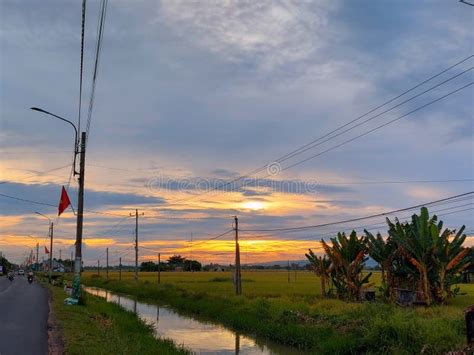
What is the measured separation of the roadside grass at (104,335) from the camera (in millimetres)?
12870

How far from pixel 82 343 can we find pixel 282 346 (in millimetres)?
8972

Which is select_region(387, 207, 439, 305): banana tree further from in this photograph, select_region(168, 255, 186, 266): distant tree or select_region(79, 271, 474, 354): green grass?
select_region(168, 255, 186, 266): distant tree

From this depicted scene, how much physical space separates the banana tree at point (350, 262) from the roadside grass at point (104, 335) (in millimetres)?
13651

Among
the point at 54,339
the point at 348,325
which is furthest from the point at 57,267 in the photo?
the point at 54,339

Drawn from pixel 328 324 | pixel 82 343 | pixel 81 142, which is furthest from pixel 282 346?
pixel 81 142

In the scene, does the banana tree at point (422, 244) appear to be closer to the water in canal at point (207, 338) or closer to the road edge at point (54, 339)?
the water in canal at point (207, 338)

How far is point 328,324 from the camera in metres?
19.3

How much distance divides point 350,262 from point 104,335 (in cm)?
1855

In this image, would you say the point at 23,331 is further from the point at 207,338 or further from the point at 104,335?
the point at 207,338

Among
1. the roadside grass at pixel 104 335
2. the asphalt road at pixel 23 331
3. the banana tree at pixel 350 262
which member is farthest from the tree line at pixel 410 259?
the asphalt road at pixel 23 331

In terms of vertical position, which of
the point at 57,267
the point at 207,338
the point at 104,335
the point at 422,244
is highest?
the point at 422,244

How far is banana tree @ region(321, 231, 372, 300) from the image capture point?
30.4m

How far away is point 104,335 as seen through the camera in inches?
608

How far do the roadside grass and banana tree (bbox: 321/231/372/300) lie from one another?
44.8 ft
